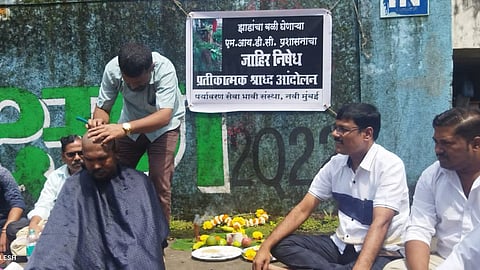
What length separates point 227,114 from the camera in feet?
16.7

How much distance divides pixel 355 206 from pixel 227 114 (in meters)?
2.26

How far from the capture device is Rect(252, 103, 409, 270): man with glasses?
2.87m

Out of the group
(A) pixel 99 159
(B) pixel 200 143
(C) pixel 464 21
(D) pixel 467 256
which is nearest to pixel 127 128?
(A) pixel 99 159

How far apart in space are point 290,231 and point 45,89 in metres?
3.17

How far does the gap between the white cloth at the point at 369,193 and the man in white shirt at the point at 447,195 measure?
0.60ft

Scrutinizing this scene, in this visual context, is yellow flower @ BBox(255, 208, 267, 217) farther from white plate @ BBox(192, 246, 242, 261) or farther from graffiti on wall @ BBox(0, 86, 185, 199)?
graffiti on wall @ BBox(0, 86, 185, 199)

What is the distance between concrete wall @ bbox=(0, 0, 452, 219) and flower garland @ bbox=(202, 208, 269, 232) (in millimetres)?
103

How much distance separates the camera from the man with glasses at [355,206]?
287 centimetres

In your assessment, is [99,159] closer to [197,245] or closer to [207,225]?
[197,245]

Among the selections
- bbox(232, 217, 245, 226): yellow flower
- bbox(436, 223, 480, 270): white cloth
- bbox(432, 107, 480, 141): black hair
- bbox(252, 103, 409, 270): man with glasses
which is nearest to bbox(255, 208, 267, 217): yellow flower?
bbox(232, 217, 245, 226): yellow flower

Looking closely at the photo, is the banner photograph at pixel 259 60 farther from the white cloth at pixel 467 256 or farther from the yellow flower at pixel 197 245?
the white cloth at pixel 467 256

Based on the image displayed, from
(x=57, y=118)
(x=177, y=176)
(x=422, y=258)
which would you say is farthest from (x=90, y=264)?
(x=57, y=118)

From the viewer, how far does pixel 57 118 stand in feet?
17.2

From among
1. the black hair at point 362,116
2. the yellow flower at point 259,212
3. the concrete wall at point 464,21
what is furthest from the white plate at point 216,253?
the concrete wall at point 464,21
